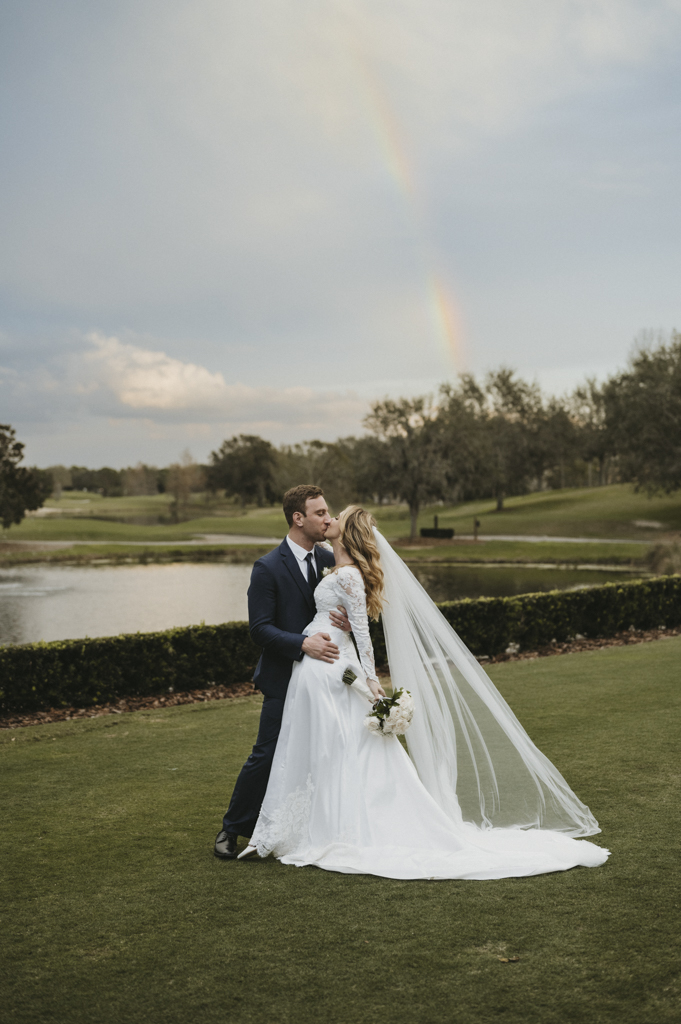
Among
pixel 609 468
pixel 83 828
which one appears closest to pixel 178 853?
pixel 83 828

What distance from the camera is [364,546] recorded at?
16.6ft

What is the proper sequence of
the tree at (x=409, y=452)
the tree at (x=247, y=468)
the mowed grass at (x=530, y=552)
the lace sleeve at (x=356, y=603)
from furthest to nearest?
the tree at (x=247, y=468)
the tree at (x=409, y=452)
the mowed grass at (x=530, y=552)
the lace sleeve at (x=356, y=603)

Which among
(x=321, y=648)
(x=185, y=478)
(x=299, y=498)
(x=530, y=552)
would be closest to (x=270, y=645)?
(x=321, y=648)

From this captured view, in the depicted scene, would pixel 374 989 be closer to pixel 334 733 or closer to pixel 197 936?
pixel 197 936

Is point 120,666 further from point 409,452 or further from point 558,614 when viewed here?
point 409,452

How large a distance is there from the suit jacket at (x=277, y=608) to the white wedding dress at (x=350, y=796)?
119 mm

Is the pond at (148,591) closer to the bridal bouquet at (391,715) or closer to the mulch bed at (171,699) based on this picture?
the mulch bed at (171,699)

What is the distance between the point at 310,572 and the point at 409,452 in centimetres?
4563

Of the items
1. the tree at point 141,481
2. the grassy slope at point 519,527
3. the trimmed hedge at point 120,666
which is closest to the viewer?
the trimmed hedge at point 120,666

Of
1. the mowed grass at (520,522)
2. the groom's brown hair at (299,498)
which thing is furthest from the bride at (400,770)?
the mowed grass at (520,522)

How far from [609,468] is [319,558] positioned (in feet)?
350

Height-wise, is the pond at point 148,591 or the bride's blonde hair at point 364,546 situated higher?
the bride's blonde hair at point 364,546

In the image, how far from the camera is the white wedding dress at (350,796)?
4770 mm

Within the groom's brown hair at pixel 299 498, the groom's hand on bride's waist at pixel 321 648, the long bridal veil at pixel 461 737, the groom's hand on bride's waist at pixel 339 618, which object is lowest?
the long bridal veil at pixel 461 737
